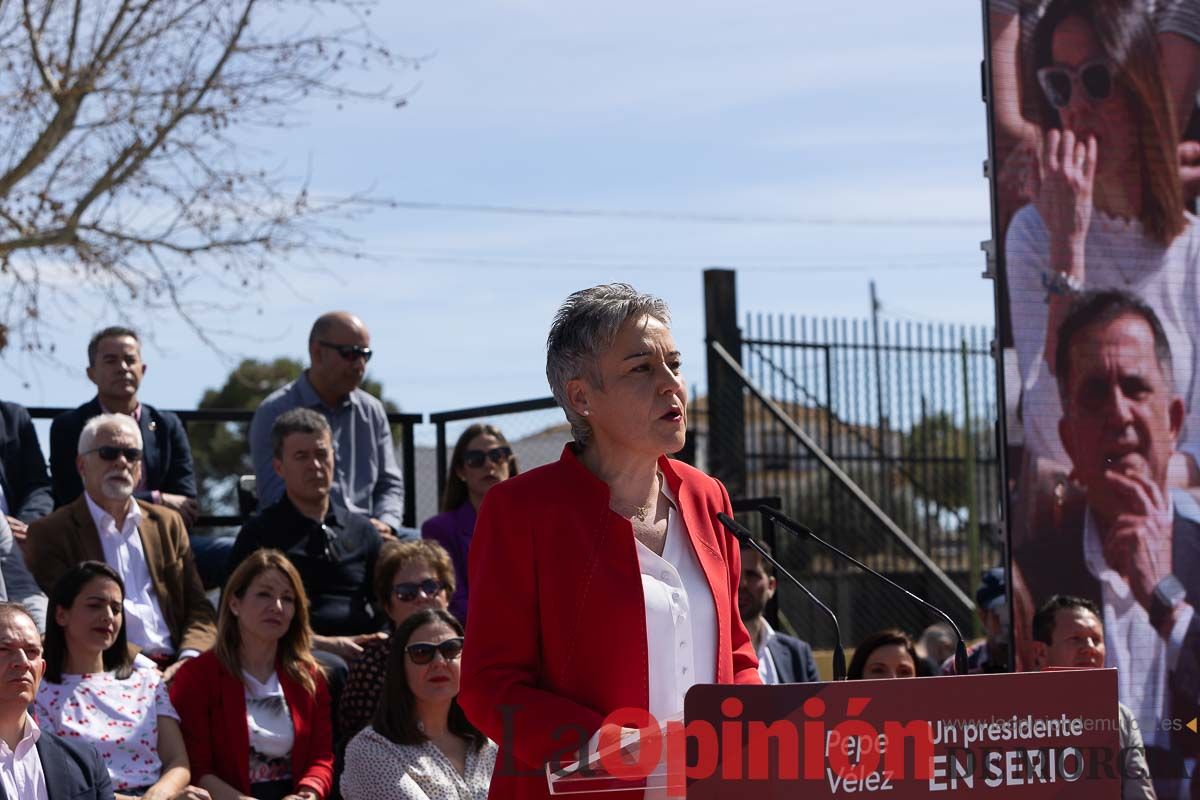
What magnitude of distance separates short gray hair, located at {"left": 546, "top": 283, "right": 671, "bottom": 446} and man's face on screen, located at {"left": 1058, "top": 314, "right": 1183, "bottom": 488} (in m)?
3.22

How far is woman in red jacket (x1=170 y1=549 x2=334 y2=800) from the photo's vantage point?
544 cm

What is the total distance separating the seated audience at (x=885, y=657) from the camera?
20.7 ft

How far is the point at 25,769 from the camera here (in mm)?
4535

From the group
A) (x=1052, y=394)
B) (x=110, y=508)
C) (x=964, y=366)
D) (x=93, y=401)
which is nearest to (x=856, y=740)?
(x=1052, y=394)

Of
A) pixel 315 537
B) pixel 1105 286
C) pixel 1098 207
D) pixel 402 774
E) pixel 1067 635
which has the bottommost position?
pixel 402 774

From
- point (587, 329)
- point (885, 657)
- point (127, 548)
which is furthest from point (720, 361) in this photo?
point (587, 329)

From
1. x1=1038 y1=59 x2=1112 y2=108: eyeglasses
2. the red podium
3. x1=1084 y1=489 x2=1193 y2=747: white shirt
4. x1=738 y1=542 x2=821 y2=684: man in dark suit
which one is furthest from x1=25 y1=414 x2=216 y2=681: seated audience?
the red podium

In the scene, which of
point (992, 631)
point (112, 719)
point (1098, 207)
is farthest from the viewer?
point (992, 631)

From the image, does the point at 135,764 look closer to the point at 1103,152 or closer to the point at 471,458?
the point at 471,458

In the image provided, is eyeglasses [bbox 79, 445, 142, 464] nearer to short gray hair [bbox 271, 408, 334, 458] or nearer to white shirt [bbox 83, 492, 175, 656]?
white shirt [bbox 83, 492, 175, 656]

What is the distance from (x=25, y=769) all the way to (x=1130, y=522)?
154 inches

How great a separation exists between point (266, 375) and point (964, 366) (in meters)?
16.0

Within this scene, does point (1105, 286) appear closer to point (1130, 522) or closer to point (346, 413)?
point (1130, 522)

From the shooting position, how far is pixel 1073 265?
5688 mm
